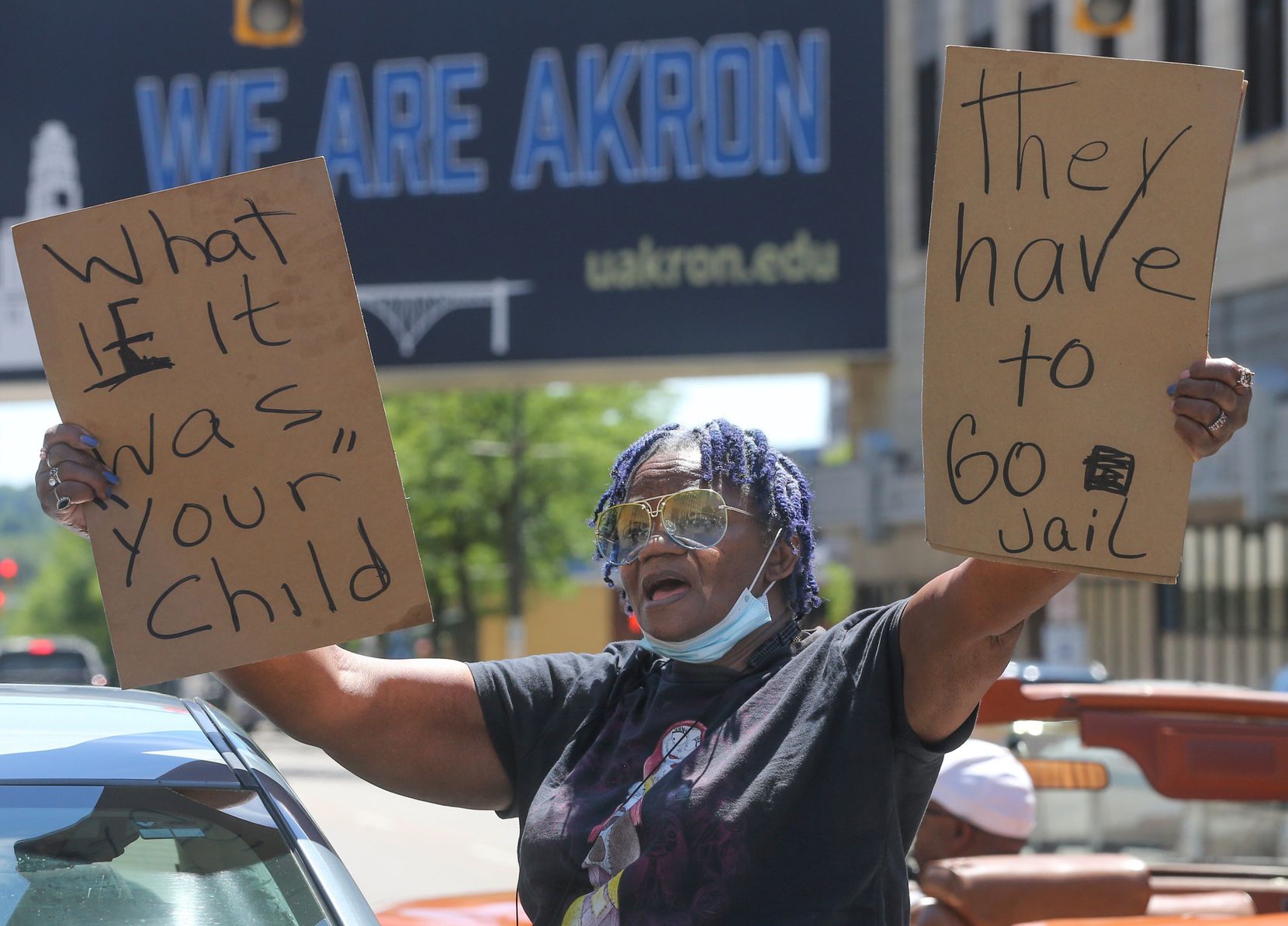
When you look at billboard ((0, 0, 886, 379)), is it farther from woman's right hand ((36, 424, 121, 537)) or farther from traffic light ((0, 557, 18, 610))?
woman's right hand ((36, 424, 121, 537))

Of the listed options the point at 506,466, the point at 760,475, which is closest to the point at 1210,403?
the point at 760,475

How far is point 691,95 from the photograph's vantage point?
19000 millimetres

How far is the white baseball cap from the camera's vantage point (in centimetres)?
421

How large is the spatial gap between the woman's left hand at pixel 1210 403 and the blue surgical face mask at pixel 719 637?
2.43ft

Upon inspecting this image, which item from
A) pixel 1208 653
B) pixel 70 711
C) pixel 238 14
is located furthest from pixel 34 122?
pixel 70 711

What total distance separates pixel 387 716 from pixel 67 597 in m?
77.6

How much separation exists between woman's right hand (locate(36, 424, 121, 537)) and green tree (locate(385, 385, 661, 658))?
3390 cm

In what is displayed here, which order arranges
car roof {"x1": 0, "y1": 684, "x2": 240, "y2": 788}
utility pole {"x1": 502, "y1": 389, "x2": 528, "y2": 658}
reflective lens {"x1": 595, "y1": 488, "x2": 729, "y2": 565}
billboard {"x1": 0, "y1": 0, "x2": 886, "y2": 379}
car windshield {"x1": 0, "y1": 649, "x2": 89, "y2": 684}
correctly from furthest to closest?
utility pole {"x1": 502, "y1": 389, "x2": 528, "y2": 658} < billboard {"x1": 0, "y1": 0, "x2": 886, "y2": 379} < car windshield {"x1": 0, "y1": 649, "x2": 89, "y2": 684} < reflective lens {"x1": 595, "y1": 488, "x2": 729, "y2": 565} < car roof {"x1": 0, "y1": 684, "x2": 240, "y2": 788}

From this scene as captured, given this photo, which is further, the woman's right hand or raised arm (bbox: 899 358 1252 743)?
the woman's right hand

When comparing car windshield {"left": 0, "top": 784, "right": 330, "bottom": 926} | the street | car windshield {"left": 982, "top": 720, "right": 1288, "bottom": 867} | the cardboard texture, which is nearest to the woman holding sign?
the cardboard texture

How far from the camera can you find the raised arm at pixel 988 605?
7.77 ft

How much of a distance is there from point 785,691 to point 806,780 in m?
0.16

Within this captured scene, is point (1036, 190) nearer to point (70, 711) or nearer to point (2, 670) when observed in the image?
point (70, 711)

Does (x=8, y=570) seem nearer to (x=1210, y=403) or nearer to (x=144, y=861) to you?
(x=144, y=861)
